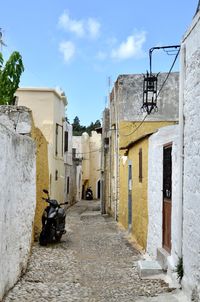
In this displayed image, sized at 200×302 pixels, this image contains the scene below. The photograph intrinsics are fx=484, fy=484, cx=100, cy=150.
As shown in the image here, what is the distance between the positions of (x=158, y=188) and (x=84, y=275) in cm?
232

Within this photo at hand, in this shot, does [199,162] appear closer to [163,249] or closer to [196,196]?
[196,196]

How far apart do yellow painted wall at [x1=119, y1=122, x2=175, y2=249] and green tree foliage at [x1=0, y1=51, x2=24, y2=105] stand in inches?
158

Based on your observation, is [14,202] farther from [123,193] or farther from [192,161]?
[123,193]

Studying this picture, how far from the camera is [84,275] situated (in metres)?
8.60

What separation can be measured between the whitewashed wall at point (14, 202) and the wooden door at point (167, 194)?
254 cm

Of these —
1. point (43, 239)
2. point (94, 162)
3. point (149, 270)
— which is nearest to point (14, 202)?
point (149, 270)

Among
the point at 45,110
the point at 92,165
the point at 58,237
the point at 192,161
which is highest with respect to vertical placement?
the point at 45,110

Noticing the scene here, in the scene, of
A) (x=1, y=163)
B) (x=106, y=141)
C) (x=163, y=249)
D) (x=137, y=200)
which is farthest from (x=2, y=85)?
(x=106, y=141)

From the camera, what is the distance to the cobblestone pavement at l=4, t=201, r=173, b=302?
7.08 meters

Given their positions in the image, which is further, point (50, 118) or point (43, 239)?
point (50, 118)

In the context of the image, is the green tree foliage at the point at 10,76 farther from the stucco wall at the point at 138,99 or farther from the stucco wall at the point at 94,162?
the stucco wall at the point at 94,162

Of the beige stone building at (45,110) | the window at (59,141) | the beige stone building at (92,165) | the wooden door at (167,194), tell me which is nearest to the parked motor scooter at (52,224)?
the wooden door at (167,194)

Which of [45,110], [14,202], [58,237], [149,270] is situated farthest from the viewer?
[45,110]

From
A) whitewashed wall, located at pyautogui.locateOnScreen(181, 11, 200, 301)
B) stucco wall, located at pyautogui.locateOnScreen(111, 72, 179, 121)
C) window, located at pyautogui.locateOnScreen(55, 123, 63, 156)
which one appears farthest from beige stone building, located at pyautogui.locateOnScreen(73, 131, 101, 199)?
whitewashed wall, located at pyautogui.locateOnScreen(181, 11, 200, 301)
